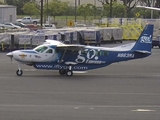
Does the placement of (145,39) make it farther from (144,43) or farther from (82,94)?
(82,94)

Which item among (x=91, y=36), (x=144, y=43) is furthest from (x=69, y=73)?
(x=91, y=36)

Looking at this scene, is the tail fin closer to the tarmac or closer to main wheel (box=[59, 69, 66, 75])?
the tarmac

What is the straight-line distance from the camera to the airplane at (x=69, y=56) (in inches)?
1176

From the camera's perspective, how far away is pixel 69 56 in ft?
99.5

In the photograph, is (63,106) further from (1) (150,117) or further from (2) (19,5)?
(2) (19,5)

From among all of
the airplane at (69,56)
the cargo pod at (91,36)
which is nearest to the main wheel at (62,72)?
the airplane at (69,56)

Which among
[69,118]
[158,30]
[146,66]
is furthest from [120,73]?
[158,30]

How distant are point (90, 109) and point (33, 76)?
1128 centimetres

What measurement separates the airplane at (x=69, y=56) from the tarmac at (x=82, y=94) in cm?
55

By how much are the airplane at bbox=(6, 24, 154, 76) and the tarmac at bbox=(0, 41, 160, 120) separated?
1.81ft

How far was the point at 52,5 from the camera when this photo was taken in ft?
354

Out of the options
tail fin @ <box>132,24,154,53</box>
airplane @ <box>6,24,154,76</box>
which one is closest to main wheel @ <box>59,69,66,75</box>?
airplane @ <box>6,24,154,76</box>

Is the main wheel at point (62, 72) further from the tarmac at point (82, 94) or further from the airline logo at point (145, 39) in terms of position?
the airline logo at point (145, 39)

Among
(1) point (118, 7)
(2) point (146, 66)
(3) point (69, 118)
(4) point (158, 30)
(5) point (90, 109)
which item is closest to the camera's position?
(3) point (69, 118)
